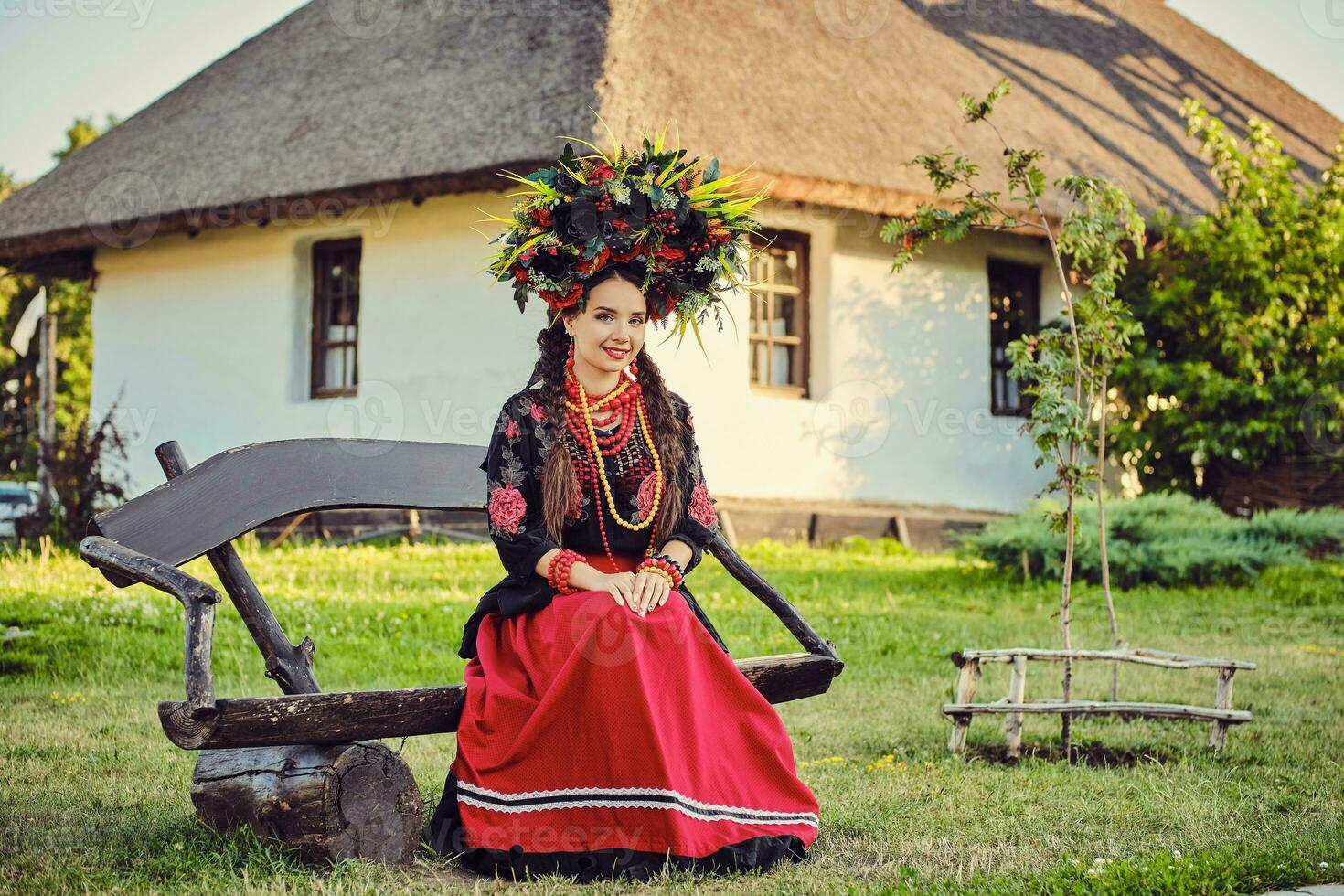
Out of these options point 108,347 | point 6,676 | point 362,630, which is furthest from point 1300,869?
point 108,347

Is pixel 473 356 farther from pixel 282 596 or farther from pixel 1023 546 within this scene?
pixel 1023 546

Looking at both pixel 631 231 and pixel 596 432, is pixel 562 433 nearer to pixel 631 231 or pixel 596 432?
pixel 596 432

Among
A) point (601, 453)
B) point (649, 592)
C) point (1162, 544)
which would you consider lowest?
point (1162, 544)

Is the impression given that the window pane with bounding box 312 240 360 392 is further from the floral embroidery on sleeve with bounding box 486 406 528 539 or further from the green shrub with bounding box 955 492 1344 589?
the floral embroidery on sleeve with bounding box 486 406 528 539

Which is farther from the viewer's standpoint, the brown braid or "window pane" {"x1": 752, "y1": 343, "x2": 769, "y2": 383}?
"window pane" {"x1": 752, "y1": 343, "x2": 769, "y2": 383}

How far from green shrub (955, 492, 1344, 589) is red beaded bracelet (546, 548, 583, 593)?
661 cm

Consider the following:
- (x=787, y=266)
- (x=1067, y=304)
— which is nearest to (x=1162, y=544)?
(x=787, y=266)

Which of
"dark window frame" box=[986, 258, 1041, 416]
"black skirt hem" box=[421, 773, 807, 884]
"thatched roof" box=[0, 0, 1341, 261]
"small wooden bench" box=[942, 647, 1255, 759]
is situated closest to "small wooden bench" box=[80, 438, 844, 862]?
"black skirt hem" box=[421, 773, 807, 884]

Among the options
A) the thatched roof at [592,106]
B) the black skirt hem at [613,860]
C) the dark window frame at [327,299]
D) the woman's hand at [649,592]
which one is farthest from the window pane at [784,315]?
the black skirt hem at [613,860]

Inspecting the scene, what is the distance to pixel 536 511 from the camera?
150 inches

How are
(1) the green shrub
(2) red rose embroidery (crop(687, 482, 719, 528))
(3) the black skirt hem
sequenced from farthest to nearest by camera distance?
(1) the green shrub → (2) red rose embroidery (crop(687, 482, 719, 528)) → (3) the black skirt hem

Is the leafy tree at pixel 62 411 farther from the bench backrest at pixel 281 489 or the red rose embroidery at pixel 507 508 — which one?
the red rose embroidery at pixel 507 508

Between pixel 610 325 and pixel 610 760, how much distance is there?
3.92ft

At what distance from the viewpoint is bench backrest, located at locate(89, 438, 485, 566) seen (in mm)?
3775
